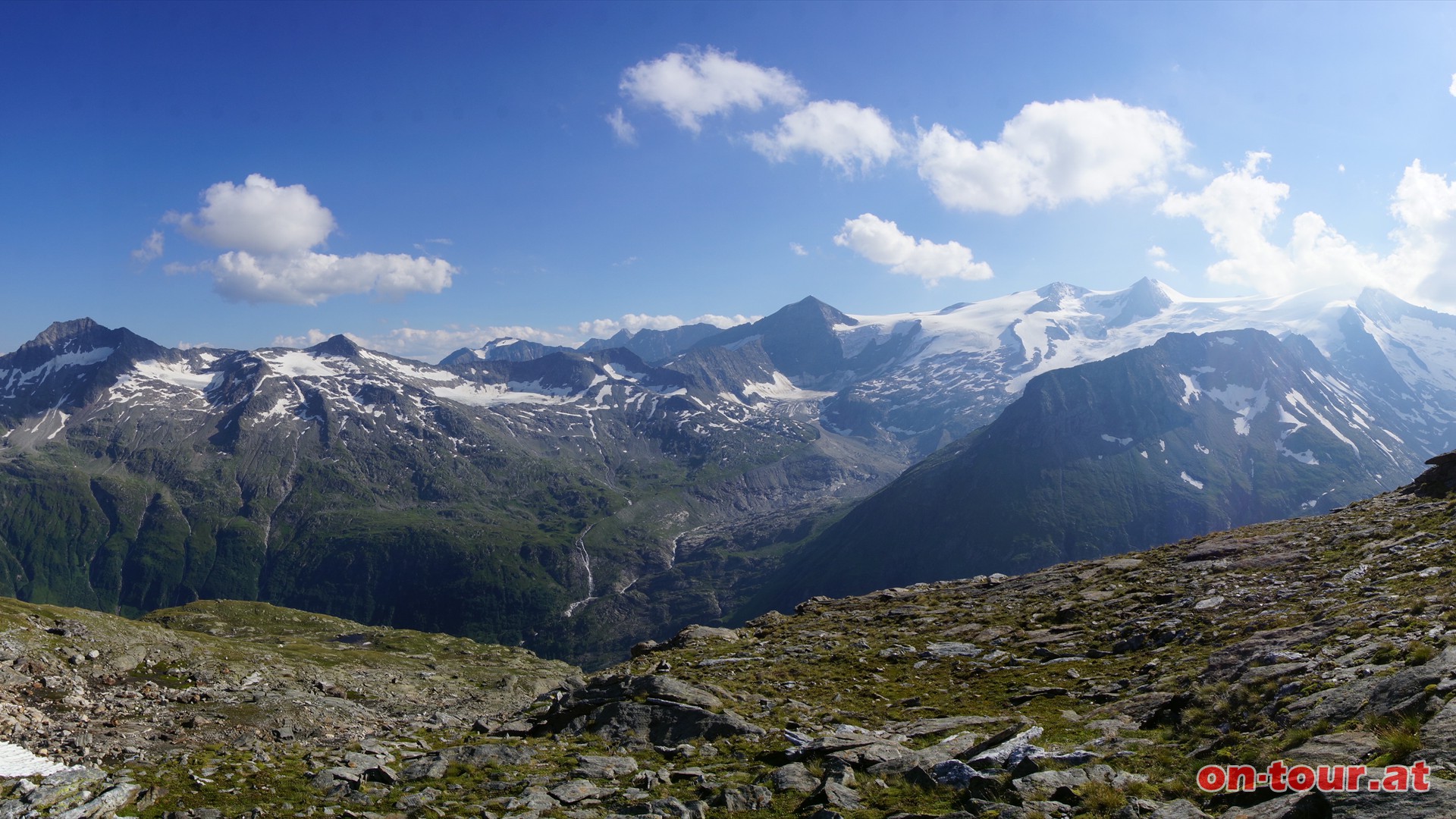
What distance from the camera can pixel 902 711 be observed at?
29.6 meters

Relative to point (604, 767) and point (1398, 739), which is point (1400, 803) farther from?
point (604, 767)

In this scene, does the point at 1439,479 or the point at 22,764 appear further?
the point at 1439,479

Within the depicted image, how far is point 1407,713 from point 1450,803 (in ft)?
14.2

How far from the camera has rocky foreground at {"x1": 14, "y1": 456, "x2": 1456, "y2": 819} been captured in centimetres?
1631

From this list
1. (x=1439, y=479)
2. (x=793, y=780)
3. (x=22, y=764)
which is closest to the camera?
(x=793, y=780)

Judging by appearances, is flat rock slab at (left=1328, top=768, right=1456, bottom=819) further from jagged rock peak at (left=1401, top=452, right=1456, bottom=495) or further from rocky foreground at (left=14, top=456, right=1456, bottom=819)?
jagged rock peak at (left=1401, top=452, right=1456, bottom=495)

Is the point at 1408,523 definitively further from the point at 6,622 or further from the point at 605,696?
the point at 6,622

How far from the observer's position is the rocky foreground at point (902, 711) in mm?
16312

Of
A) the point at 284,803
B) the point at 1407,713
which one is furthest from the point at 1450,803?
the point at 284,803

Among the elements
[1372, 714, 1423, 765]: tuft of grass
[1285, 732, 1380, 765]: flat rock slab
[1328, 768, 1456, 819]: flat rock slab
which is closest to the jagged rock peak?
[1372, 714, 1423, 765]: tuft of grass

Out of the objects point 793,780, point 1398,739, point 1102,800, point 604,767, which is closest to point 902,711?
point 793,780

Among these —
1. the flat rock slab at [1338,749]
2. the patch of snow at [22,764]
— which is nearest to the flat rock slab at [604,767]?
the patch of snow at [22,764]

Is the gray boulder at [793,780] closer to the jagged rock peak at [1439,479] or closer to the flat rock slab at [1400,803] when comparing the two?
the flat rock slab at [1400,803]

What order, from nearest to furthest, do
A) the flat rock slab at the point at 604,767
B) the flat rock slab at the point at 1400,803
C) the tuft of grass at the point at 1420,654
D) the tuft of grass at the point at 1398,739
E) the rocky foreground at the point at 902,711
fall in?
the flat rock slab at the point at 1400,803, the tuft of grass at the point at 1398,739, the rocky foreground at the point at 902,711, the tuft of grass at the point at 1420,654, the flat rock slab at the point at 604,767
